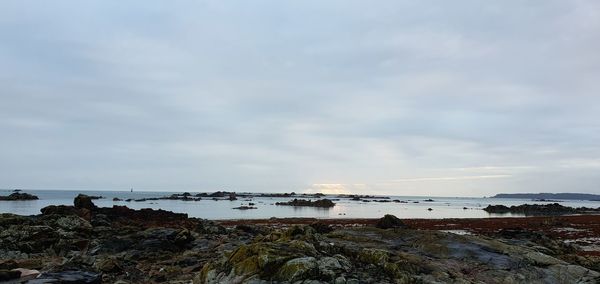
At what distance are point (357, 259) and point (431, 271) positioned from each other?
2.07m

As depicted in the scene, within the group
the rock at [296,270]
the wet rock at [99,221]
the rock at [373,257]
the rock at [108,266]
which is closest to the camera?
the rock at [296,270]

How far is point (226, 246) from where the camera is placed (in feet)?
71.7

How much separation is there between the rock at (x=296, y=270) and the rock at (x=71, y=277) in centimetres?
700

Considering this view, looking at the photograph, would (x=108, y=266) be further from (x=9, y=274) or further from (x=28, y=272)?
(x=9, y=274)

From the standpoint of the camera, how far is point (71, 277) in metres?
14.4

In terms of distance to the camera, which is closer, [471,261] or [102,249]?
[471,261]

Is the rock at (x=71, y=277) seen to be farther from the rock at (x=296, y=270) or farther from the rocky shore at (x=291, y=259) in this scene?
the rock at (x=296, y=270)

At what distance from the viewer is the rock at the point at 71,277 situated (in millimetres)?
13915

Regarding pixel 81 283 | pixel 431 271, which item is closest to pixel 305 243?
pixel 431 271

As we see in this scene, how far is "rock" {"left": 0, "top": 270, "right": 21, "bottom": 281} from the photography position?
48.6 feet

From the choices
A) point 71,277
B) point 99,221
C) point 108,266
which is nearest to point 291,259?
point 71,277

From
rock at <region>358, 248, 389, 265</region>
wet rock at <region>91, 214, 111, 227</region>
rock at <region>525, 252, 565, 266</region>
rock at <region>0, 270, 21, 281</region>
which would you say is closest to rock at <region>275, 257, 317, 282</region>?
rock at <region>358, 248, 389, 265</region>

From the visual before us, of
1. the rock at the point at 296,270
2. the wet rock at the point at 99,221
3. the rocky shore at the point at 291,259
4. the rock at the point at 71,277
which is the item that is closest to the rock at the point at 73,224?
the wet rock at the point at 99,221

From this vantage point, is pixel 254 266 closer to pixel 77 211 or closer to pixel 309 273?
pixel 309 273
